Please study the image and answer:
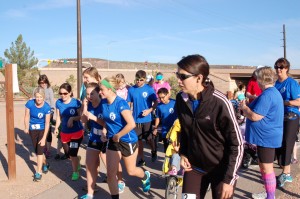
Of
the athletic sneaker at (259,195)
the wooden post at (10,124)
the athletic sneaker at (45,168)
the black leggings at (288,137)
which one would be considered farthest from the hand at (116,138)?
the athletic sneaker at (45,168)

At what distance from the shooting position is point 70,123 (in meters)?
6.05

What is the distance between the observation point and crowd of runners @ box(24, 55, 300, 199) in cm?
289

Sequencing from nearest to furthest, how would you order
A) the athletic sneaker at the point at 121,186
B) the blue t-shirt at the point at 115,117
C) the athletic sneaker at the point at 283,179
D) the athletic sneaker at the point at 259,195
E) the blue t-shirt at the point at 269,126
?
the blue t-shirt at the point at 269,126, the blue t-shirt at the point at 115,117, the athletic sneaker at the point at 259,195, the athletic sneaker at the point at 121,186, the athletic sneaker at the point at 283,179

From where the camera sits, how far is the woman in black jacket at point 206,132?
9.35ft

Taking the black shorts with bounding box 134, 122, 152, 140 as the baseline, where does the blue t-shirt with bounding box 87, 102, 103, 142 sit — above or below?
above

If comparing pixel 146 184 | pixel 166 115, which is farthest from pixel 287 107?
pixel 146 184

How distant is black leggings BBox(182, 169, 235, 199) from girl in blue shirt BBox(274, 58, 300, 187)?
2934mm

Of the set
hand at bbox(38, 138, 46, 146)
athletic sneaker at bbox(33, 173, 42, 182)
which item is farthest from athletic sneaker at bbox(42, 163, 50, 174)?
hand at bbox(38, 138, 46, 146)

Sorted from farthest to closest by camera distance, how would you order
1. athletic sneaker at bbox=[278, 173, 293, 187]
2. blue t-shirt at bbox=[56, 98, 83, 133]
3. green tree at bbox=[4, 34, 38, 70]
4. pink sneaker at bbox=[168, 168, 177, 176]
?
green tree at bbox=[4, 34, 38, 70]
blue t-shirt at bbox=[56, 98, 83, 133]
athletic sneaker at bbox=[278, 173, 293, 187]
pink sneaker at bbox=[168, 168, 177, 176]

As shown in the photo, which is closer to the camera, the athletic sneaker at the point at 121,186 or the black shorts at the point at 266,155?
the black shorts at the point at 266,155

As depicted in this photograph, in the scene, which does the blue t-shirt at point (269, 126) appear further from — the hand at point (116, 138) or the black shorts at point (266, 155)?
the hand at point (116, 138)

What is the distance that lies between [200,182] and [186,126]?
0.52m

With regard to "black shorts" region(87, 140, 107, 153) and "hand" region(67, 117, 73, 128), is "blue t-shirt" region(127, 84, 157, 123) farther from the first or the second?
"black shorts" region(87, 140, 107, 153)

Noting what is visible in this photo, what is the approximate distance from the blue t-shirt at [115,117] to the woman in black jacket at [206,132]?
57.2 inches
